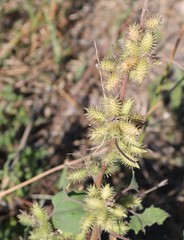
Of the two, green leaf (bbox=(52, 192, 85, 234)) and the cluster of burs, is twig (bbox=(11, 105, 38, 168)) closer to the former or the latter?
green leaf (bbox=(52, 192, 85, 234))

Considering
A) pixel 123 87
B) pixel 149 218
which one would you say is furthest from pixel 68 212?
pixel 123 87

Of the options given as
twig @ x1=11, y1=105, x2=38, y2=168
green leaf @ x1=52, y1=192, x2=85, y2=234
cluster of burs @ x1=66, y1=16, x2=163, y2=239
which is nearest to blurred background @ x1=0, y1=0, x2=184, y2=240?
twig @ x1=11, y1=105, x2=38, y2=168

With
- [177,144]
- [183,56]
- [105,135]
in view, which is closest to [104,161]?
[105,135]

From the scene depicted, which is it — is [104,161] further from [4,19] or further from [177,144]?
[4,19]

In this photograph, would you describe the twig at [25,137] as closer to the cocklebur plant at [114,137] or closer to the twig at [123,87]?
the cocklebur plant at [114,137]

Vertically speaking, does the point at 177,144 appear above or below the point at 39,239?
below

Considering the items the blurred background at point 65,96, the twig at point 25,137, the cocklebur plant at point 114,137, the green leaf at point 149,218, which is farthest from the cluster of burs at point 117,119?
the twig at point 25,137

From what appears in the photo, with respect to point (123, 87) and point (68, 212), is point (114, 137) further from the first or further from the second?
point (68, 212)
